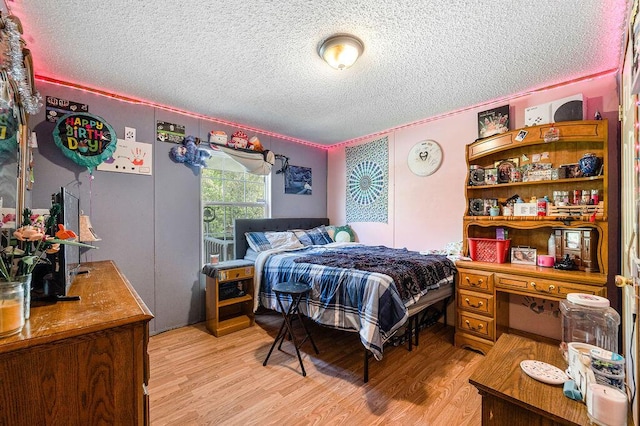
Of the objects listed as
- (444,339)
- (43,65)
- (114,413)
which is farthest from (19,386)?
(444,339)

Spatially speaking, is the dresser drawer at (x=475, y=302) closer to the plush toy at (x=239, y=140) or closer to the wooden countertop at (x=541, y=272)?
the wooden countertop at (x=541, y=272)

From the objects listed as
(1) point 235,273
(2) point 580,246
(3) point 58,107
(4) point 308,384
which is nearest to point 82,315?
(4) point 308,384

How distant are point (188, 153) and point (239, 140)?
2.23 feet

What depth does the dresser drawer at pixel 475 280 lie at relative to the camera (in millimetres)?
2467

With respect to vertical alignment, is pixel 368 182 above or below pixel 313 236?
above

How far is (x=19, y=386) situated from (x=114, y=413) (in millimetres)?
299

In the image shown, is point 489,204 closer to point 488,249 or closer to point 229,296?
point 488,249

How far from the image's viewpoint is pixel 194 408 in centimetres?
180

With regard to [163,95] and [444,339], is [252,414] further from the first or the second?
[163,95]

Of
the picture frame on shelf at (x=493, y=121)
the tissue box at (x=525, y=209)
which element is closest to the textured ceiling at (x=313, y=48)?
the picture frame on shelf at (x=493, y=121)

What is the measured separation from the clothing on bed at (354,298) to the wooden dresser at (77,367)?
1.42 meters

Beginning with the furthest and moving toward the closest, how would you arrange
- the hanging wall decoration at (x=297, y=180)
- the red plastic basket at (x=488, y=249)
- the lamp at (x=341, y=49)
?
the hanging wall decoration at (x=297, y=180) < the red plastic basket at (x=488, y=249) < the lamp at (x=341, y=49)

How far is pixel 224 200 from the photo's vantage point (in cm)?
360

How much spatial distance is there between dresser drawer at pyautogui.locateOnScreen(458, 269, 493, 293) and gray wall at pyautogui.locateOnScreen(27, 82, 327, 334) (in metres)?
2.87
